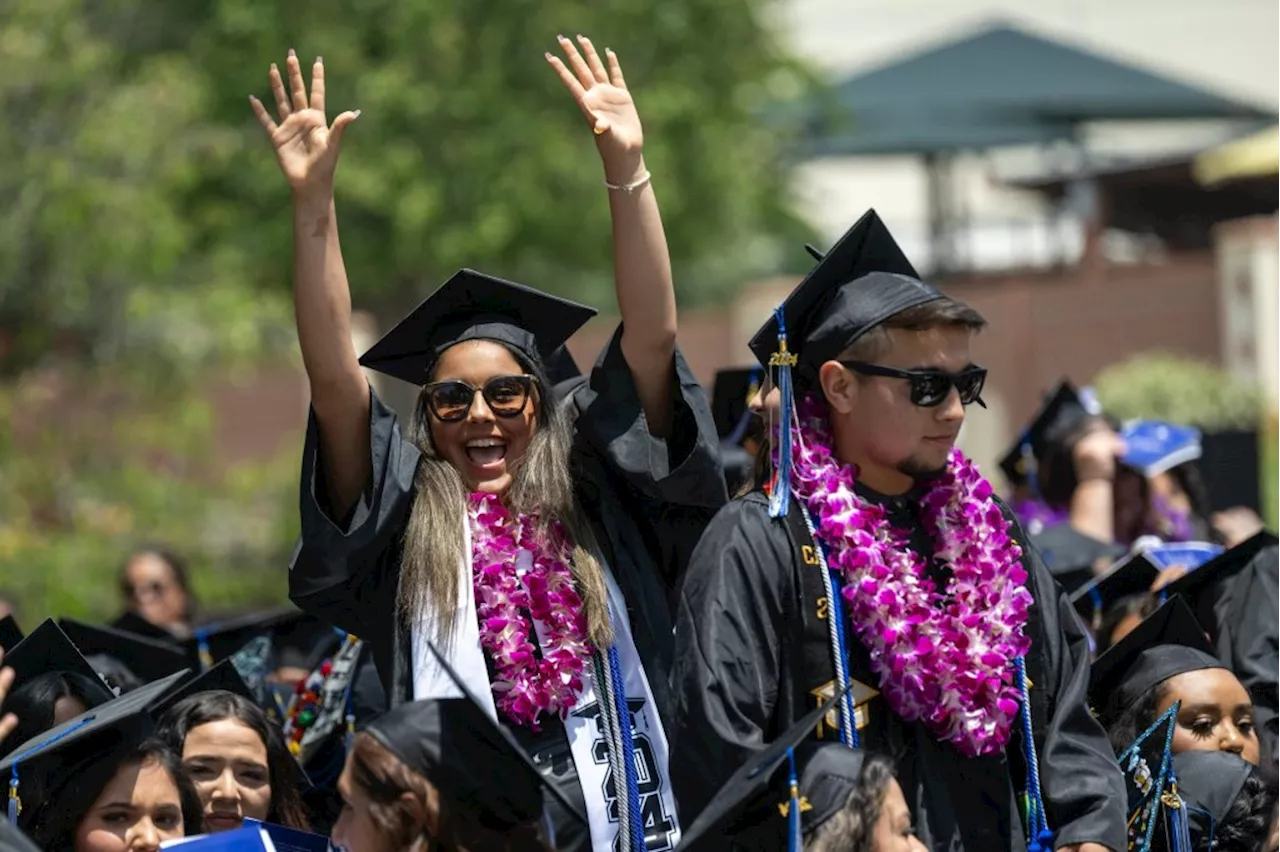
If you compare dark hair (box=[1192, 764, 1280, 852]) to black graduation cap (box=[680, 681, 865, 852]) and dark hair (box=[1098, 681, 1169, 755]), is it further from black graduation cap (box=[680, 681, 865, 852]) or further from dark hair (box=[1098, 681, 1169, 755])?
black graduation cap (box=[680, 681, 865, 852])

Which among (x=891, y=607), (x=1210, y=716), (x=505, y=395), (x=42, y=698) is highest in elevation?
(x=505, y=395)

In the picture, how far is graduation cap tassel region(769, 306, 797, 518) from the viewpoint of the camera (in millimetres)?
4047

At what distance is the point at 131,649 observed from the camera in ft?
20.9

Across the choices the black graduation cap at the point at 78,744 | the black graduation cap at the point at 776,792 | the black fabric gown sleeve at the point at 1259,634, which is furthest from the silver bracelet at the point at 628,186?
the black fabric gown sleeve at the point at 1259,634

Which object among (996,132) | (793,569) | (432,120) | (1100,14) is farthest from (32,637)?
(1100,14)

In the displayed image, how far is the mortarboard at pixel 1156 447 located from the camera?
328 inches

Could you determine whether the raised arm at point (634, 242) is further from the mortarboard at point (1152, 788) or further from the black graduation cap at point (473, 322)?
the mortarboard at point (1152, 788)

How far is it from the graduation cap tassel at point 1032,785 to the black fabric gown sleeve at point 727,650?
1.59ft

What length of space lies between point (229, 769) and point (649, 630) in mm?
1200

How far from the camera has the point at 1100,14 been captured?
123 ft

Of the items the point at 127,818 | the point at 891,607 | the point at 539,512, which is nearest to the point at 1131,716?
the point at 891,607

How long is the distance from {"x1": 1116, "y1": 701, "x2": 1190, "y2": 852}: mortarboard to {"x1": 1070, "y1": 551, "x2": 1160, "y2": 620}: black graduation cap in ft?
4.38

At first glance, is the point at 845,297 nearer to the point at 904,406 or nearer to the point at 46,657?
the point at 904,406

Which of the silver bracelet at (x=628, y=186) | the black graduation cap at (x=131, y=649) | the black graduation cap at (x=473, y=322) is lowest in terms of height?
the black graduation cap at (x=131, y=649)
